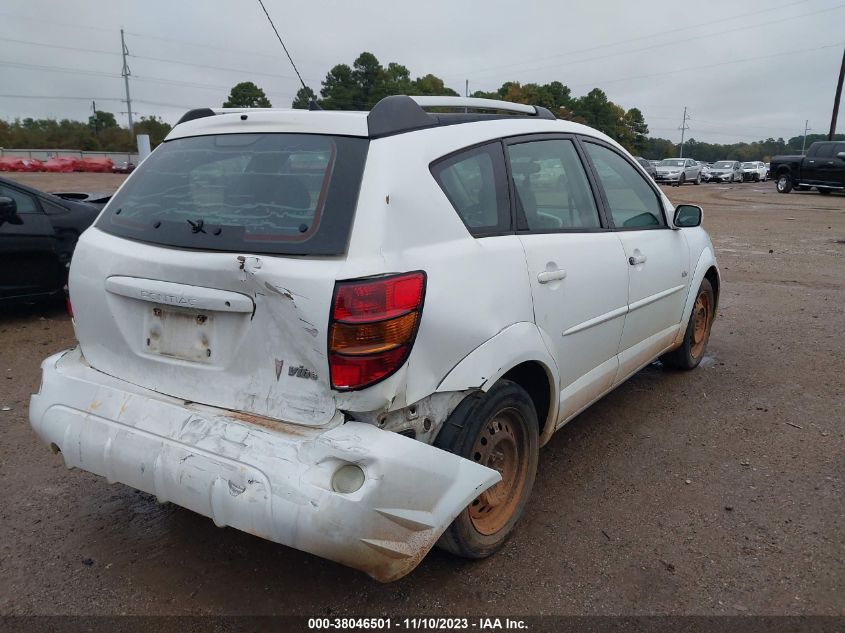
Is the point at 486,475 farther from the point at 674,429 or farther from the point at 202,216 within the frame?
the point at 674,429

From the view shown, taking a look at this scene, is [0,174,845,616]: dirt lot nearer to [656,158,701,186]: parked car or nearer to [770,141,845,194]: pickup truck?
[770,141,845,194]: pickup truck

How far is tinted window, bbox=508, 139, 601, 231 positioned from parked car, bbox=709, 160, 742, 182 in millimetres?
44629

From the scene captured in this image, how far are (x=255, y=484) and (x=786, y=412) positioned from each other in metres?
3.59

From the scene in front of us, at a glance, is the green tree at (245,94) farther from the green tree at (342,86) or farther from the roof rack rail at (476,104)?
the roof rack rail at (476,104)

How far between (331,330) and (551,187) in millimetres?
1575

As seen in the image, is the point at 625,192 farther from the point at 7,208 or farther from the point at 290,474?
the point at 7,208

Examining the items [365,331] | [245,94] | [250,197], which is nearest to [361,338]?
[365,331]

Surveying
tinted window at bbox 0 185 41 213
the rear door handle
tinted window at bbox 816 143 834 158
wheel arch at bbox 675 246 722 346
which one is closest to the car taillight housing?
the rear door handle

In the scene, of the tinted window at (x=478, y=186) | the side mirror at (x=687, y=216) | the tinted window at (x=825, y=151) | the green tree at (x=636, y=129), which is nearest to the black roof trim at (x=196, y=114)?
the tinted window at (x=478, y=186)

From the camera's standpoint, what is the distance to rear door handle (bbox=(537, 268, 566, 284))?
110 inches

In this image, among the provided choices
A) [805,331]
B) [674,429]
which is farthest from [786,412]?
[805,331]

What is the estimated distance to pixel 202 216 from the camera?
2473mm

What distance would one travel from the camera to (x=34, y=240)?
614 centimetres

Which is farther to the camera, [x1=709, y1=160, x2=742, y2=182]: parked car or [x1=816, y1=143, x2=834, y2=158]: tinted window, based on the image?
[x1=709, y1=160, x2=742, y2=182]: parked car
